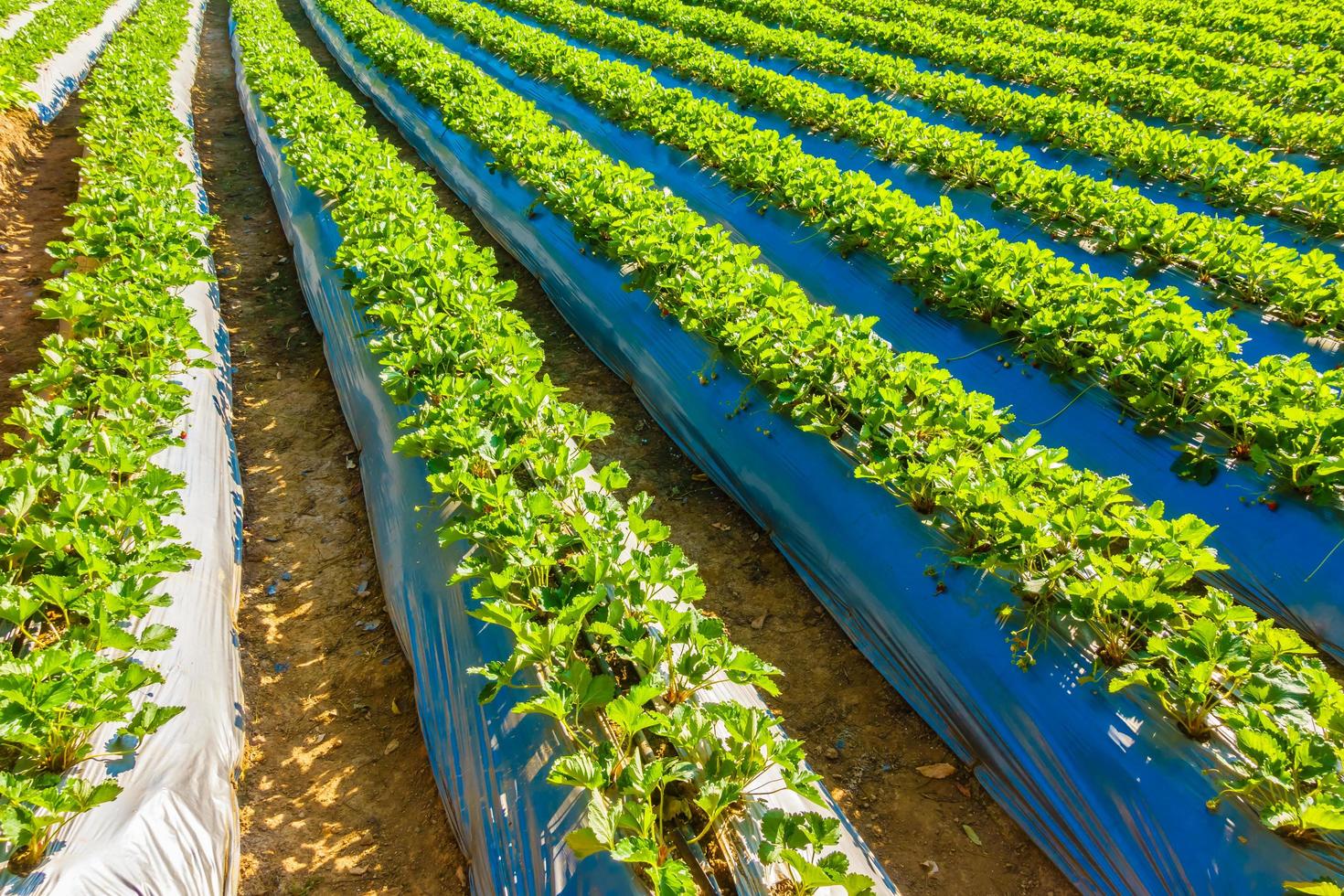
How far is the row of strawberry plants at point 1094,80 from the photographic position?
8.21m

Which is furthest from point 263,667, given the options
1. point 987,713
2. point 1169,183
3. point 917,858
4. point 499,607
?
point 1169,183

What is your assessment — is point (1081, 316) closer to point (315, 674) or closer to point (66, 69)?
point (315, 674)

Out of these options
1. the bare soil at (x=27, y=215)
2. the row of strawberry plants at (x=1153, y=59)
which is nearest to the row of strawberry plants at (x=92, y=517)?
the bare soil at (x=27, y=215)

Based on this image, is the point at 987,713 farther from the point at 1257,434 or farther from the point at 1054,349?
the point at 1054,349

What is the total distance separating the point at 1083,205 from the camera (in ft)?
21.2

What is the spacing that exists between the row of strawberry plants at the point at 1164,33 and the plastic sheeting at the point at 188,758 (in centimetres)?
1415

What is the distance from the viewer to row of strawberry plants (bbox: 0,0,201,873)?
253cm

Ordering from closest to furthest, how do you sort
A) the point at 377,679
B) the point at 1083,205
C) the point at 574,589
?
the point at 574,589 < the point at 377,679 < the point at 1083,205

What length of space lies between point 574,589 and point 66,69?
58.1 ft

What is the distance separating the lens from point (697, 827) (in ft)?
8.28

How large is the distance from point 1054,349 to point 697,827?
394cm

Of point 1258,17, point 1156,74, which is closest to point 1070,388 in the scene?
point 1156,74

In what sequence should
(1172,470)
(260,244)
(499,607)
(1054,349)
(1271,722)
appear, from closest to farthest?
(1271,722) < (499,607) < (1172,470) < (1054,349) < (260,244)

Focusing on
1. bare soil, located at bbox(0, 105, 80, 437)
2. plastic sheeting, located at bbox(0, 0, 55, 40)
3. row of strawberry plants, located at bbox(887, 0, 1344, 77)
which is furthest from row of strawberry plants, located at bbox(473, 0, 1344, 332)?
plastic sheeting, located at bbox(0, 0, 55, 40)
